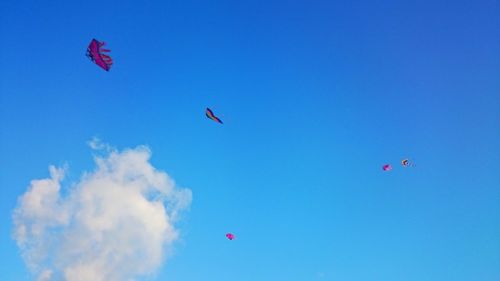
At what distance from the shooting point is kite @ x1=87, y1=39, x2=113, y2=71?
106 feet

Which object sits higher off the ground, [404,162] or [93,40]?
[404,162]

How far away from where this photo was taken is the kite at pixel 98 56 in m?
32.2

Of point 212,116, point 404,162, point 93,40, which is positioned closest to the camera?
point 93,40

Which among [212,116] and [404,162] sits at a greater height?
[404,162]

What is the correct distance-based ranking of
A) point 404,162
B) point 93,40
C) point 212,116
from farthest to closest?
1. point 404,162
2. point 212,116
3. point 93,40

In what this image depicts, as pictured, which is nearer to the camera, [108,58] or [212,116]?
[108,58]

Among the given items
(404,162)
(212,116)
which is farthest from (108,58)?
(404,162)

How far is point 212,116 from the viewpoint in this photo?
126ft

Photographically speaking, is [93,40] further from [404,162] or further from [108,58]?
[404,162]

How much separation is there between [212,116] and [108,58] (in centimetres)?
1032

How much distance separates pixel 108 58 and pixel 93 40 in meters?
1.66

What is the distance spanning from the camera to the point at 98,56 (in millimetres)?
32500

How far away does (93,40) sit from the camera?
105 feet

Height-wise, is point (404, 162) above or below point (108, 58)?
above
